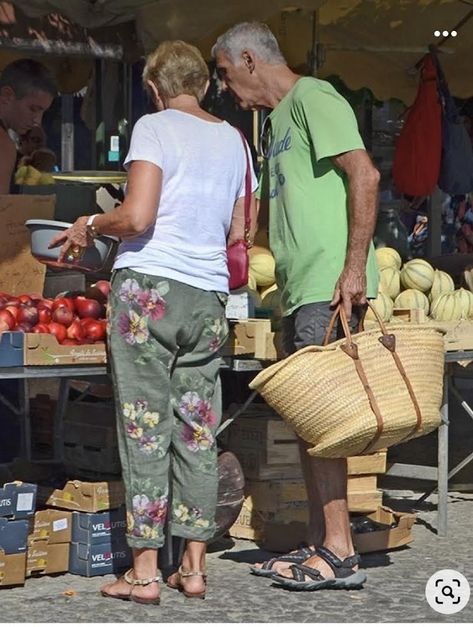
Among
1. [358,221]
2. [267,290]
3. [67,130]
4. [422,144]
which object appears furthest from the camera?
[67,130]

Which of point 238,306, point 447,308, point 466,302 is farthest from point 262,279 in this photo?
point 466,302

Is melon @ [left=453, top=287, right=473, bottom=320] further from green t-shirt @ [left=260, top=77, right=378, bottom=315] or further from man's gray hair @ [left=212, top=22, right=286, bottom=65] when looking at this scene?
→ man's gray hair @ [left=212, top=22, right=286, bottom=65]

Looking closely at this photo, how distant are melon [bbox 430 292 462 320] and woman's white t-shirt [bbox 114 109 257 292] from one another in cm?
209

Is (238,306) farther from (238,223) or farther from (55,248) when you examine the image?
(55,248)

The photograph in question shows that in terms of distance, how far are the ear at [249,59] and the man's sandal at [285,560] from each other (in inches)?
76.0

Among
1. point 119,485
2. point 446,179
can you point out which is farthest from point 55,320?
point 446,179

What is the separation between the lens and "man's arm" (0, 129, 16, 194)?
6.31 m

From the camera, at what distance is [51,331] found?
5.47 m

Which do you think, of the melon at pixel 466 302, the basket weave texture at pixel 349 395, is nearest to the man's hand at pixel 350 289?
the basket weave texture at pixel 349 395

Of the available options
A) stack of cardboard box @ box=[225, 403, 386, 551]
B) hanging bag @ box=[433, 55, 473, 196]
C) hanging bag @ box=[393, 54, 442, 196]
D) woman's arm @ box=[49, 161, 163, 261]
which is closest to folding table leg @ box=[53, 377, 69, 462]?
stack of cardboard box @ box=[225, 403, 386, 551]

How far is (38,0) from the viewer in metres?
6.61

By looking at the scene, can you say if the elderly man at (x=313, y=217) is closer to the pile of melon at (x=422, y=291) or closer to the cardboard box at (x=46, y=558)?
the cardboard box at (x=46, y=558)

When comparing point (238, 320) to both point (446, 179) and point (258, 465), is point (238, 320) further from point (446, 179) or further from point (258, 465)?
point (446, 179)

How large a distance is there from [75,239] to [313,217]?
0.91m
